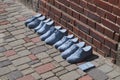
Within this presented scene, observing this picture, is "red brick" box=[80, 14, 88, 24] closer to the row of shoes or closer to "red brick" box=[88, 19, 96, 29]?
"red brick" box=[88, 19, 96, 29]

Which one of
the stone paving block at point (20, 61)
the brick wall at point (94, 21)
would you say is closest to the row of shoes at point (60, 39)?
the brick wall at point (94, 21)

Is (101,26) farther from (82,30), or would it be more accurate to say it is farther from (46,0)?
(46,0)

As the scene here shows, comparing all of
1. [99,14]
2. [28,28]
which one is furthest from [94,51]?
[28,28]

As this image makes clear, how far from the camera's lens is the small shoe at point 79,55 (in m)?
3.48

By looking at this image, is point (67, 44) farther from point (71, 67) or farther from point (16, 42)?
point (16, 42)

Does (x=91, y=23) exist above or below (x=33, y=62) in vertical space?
above

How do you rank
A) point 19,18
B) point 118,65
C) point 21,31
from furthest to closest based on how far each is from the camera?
point 19,18 → point 21,31 → point 118,65

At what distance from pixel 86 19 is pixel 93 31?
0.20 m

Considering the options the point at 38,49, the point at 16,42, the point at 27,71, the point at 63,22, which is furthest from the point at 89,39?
the point at 16,42

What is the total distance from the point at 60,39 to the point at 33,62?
0.61 m

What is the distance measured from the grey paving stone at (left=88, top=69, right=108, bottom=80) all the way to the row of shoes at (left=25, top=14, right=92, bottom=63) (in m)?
0.27

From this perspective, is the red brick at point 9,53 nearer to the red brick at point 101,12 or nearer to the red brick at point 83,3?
the red brick at point 83,3

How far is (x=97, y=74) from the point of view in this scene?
10.7 feet

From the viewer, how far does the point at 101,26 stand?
135 inches
